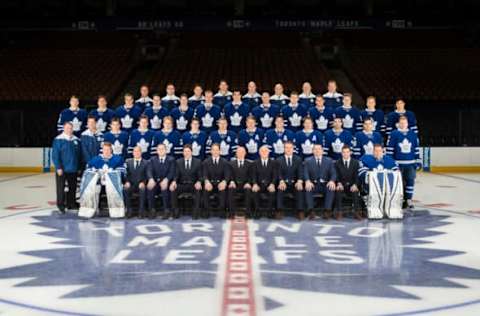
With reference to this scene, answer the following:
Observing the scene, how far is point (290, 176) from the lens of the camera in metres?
8.83

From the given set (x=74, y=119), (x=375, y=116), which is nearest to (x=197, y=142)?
(x=74, y=119)

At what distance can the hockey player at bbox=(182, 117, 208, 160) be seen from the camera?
948 centimetres

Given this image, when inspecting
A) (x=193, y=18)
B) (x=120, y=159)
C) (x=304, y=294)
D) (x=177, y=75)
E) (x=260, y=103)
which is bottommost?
(x=304, y=294)

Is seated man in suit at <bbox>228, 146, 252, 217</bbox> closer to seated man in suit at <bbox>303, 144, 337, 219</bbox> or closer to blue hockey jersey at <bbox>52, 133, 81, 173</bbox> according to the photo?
seated man in suit at <bbox>303, 144, 337, 219</bbox>

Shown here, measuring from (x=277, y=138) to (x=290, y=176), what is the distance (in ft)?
2.62

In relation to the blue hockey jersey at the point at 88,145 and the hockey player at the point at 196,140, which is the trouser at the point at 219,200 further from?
the blue hockey jersey at the point at 88,145

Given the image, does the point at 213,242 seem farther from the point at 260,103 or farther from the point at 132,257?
the point at 260,103

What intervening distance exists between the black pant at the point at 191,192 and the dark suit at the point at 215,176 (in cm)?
12

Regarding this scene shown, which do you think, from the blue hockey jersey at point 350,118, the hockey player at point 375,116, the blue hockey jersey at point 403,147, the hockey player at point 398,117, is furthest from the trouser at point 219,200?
the hockey player at point 398,117

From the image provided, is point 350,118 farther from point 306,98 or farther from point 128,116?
point 128,116

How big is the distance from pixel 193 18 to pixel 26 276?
2063 cm

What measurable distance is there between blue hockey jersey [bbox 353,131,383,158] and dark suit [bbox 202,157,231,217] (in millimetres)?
2190

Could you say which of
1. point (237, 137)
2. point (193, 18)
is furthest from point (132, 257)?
point (193, 18)

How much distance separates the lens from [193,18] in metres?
24.6
